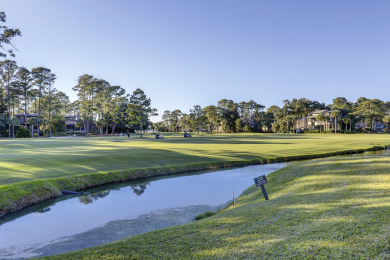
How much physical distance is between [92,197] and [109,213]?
3.69 m

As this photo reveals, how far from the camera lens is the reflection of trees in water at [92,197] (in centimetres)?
1534

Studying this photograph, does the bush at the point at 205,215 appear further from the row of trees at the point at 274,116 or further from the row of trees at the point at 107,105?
the row of trees at the point at 274,116

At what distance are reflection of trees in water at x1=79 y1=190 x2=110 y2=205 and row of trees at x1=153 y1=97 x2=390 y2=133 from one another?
93372 mm

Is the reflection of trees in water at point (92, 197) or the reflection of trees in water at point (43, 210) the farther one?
the reflection of trees in water at point (92, 197)

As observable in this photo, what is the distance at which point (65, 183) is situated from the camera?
17156 millimetres

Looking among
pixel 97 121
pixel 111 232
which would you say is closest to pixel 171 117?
pixel 97 121

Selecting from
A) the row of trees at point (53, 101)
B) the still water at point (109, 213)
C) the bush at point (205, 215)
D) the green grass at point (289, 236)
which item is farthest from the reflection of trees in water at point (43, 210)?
the row of trees at point (53, 101)

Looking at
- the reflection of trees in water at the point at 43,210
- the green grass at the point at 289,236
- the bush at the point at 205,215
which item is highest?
the green grass at the point at 289,236

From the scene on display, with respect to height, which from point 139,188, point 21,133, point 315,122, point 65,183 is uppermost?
point 315,122

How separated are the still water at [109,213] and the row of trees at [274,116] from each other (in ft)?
292

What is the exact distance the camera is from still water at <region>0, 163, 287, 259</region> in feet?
31.4

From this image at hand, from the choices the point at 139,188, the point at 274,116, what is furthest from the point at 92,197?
the point at 274,116

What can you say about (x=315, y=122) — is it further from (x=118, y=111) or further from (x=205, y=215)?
(x=205, y=215)

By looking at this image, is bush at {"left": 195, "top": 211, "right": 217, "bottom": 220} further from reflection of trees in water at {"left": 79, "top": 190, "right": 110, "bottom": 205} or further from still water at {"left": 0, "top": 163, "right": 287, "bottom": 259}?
reflection of trees in water at {"left": 79, "top": 190, "right": 110, "bottom": 205}
